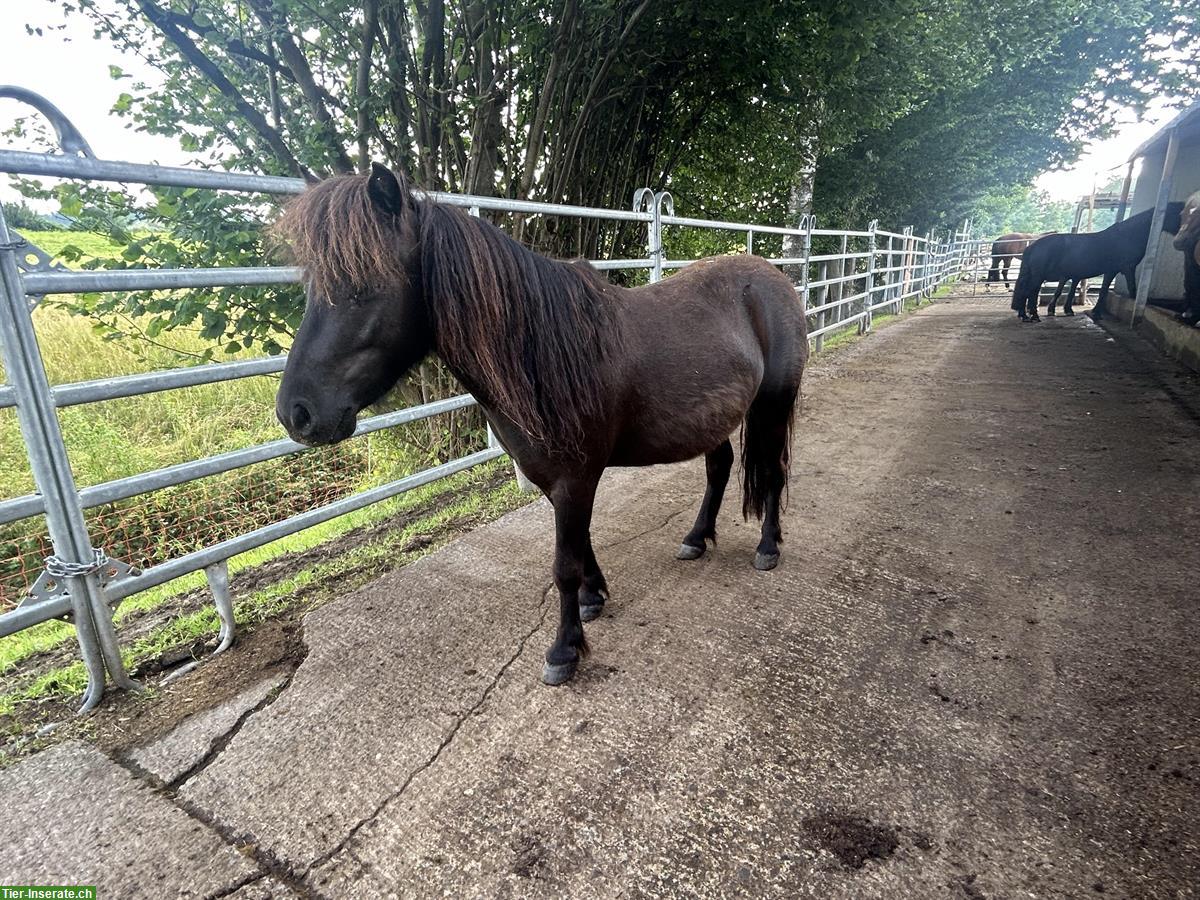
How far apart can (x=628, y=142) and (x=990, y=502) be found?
506cm

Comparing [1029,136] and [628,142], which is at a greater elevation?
[1029,136]

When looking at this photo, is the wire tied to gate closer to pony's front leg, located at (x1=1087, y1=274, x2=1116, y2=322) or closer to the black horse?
the black horse

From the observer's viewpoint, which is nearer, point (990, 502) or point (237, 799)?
point (237, 799)

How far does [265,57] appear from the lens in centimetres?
362

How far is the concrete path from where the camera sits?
49.6 inches

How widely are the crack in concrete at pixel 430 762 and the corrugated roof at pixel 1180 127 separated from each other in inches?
389

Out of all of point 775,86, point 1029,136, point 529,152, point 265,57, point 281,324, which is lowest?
point 281,324

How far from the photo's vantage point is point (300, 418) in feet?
4.78

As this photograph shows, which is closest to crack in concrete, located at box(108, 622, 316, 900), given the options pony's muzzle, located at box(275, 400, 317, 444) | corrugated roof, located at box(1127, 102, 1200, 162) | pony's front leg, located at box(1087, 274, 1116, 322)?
pony's muzzle, located at box(275, 400, 317, 444)

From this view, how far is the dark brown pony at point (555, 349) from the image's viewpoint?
144 centimetres

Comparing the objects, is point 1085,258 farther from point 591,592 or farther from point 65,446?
point 65,446

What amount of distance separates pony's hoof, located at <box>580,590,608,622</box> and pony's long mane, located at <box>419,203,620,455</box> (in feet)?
2.38

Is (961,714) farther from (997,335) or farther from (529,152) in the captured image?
(997,335)

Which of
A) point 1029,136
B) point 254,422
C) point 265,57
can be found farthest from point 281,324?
point 1029,136
